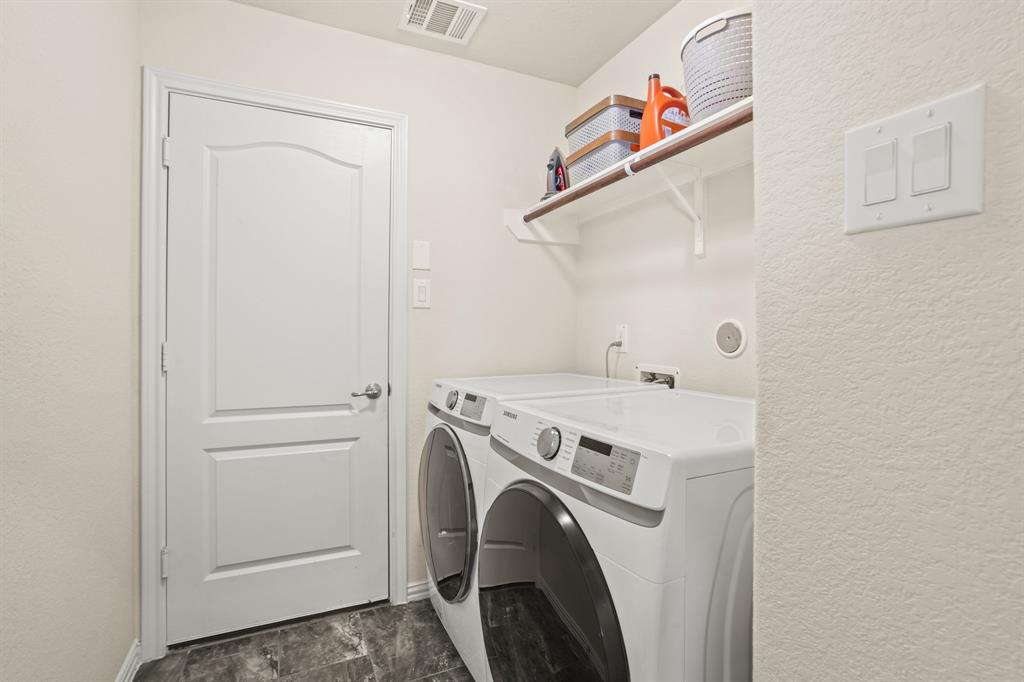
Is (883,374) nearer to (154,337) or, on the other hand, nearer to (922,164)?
(922,164)

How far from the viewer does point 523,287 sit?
7.86ft

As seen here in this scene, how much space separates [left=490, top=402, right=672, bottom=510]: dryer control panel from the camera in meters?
0.81

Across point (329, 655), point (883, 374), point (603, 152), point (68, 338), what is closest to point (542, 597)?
point (883, 374)

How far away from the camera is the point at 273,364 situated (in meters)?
1.95

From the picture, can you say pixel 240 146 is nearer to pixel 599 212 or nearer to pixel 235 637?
pixel 599 212

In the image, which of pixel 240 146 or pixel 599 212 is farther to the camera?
pixel 599 212

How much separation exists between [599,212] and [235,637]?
7.40 ft

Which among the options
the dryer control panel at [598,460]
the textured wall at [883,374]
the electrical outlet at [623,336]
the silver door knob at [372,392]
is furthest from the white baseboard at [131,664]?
the electrical outlet at [623,336]

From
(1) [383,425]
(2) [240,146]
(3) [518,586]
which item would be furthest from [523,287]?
(3) [518,586]

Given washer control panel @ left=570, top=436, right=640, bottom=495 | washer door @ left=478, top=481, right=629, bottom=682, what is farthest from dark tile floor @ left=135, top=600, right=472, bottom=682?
washer control panel @ left=570, top=436, right=640, bottom=495

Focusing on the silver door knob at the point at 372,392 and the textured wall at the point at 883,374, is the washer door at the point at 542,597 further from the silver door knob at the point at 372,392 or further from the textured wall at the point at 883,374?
the silver door knob at the point at 372,392

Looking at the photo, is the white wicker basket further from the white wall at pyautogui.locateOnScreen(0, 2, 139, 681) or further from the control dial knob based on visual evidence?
the white wall at pyautogui.locateOnScreen(0, 2, 139, 681)

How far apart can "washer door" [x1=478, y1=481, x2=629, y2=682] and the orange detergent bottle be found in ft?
3.82

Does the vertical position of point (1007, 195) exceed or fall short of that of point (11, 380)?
it exceeds it
